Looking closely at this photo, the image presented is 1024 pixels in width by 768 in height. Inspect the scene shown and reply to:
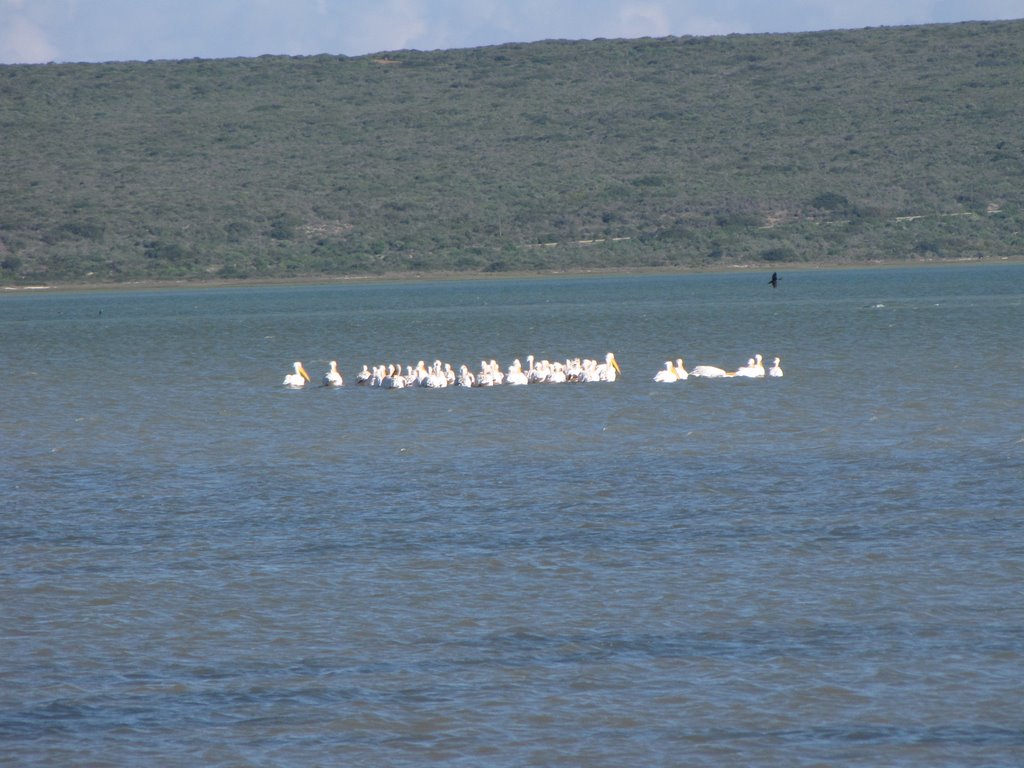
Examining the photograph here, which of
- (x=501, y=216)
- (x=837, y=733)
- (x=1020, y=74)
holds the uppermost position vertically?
(x=1020, y=74)

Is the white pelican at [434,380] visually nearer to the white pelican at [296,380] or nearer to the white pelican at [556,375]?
the white pelican at [556,375]

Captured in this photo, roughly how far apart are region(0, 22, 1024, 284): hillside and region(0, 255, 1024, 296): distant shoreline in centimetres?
43

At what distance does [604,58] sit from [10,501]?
105 metres

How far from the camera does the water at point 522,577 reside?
28.2 feet

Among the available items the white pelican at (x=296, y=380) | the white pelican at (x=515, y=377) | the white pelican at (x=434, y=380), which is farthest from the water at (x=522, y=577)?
the white pelican at (x=296, y=380)

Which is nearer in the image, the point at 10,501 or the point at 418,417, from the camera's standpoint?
the point at 10,501

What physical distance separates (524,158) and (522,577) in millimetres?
88586

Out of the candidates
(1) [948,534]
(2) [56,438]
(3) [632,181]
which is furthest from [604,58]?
(1) [948,534]

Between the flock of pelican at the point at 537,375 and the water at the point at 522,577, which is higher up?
the flock of pelican at the point at 537,375

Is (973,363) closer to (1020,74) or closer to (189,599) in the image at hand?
(189,599)

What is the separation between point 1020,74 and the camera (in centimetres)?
10219

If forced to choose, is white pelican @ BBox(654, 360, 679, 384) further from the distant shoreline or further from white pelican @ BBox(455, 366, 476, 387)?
the distant shoreline

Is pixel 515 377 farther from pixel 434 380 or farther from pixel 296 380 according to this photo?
pixel 296 380

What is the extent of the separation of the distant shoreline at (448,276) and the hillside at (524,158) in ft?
1.41
